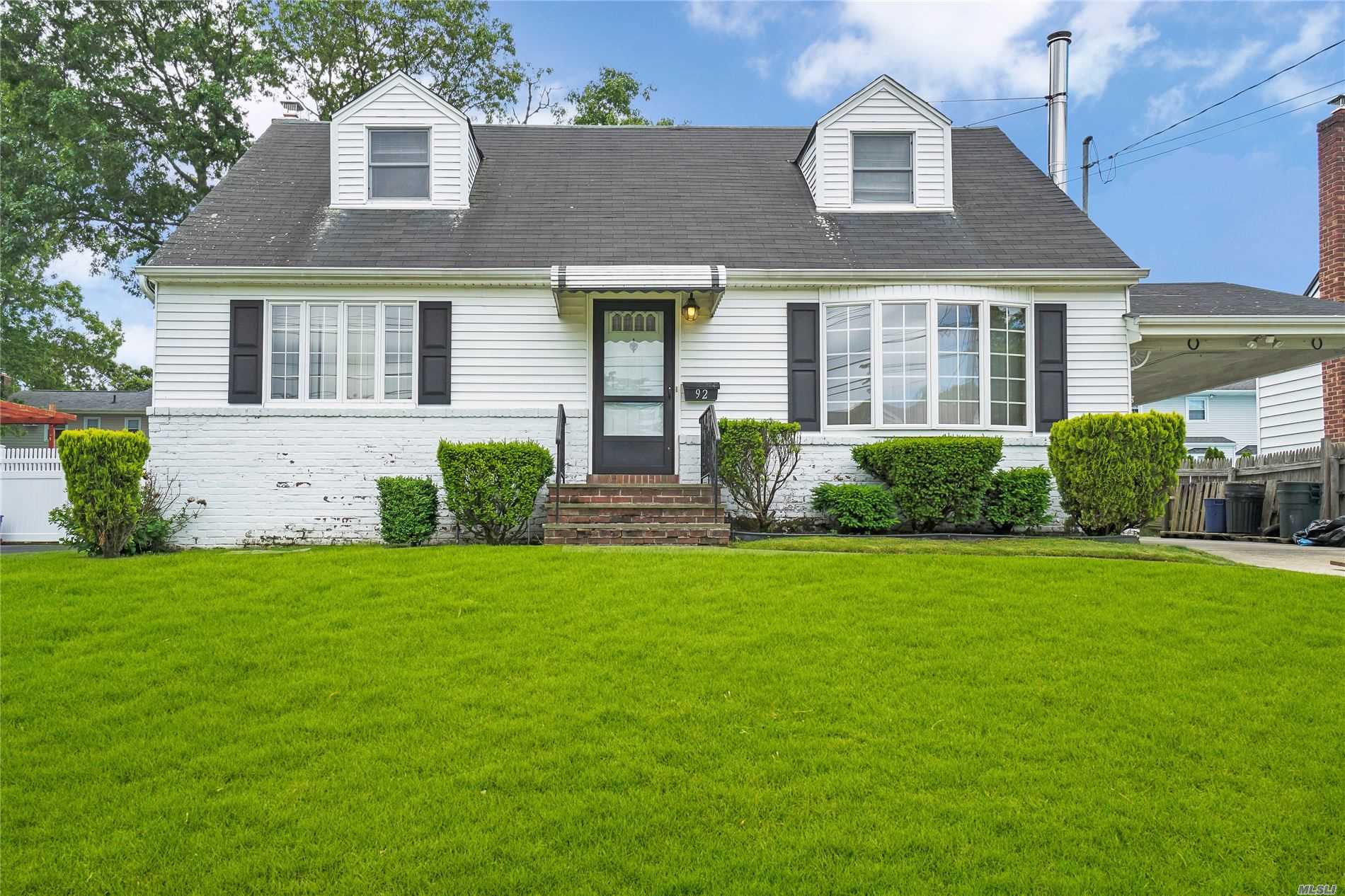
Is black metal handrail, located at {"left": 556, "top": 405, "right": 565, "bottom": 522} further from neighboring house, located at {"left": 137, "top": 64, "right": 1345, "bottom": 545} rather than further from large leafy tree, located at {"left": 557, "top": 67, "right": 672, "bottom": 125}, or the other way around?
large leafy tree, located at {"left": 557, "top": 67, "right": 672, "bottom": 125}

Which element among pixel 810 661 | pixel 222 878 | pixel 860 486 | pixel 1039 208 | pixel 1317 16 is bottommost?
pixel 222 878

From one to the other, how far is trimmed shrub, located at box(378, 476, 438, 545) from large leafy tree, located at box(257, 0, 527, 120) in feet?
47.3

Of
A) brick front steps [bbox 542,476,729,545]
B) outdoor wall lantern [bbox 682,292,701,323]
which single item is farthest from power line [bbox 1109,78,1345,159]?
brick front steps [bbox 542,476,729,545]

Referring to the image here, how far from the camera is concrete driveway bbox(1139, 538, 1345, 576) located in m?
7.80

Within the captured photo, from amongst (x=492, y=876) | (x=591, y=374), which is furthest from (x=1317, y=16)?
(x=492, y=876)

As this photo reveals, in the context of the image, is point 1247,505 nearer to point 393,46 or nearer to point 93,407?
point 393,46

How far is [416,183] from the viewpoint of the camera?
37.9 feet

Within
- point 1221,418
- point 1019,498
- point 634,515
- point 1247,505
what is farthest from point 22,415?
point 1221,418

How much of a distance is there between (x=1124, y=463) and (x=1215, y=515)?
5.93 meters

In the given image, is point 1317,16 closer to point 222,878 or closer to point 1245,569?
point 1245,569

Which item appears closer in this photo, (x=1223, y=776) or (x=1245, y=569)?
(x=1223, y=776)

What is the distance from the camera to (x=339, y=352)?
33.7 feet

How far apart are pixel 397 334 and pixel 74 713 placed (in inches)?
264

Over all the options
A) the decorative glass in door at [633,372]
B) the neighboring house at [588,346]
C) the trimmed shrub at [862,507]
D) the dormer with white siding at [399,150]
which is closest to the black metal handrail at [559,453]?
the neighboring house at [588,346]
